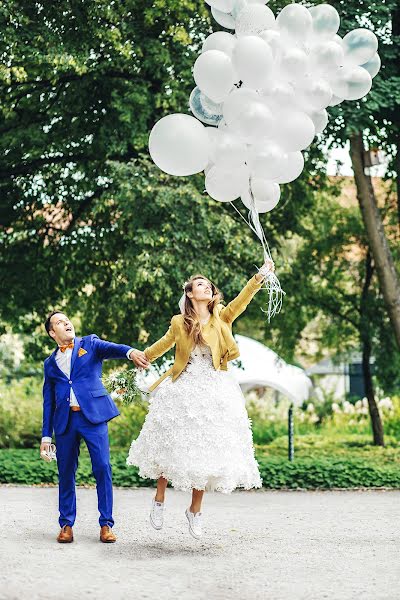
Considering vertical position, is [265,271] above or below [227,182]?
below

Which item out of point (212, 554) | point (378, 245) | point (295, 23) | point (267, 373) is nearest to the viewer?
point (212, 554)

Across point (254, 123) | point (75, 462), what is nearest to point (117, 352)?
point (75, 462)

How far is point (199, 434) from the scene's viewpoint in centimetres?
754

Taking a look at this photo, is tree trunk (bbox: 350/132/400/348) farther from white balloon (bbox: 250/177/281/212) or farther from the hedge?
white balloon (bbox: 250/177/281/212)

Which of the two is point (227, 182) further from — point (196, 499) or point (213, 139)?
point (196, 499)

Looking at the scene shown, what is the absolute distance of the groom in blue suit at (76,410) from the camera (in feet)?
25.7

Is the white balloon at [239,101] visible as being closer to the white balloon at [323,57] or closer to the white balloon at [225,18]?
the white balloon at [323,57]

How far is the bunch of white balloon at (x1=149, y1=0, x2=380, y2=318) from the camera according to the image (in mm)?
7852

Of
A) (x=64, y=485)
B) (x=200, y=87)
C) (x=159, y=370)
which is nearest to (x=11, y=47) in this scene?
(x=159, y=370)

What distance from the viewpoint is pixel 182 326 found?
7.80 m

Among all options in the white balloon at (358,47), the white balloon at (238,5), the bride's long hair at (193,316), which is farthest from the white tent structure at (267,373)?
the bride's long hair at (193,316)

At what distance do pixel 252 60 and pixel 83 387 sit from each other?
2.82 m

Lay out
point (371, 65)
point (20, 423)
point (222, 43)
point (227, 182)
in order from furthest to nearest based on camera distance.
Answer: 1. point (20, 423)
2. point (371, 65)
3. point (227, 182)
4. point (222, 43)

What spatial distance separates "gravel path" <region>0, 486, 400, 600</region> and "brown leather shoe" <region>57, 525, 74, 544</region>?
3.3 inches
